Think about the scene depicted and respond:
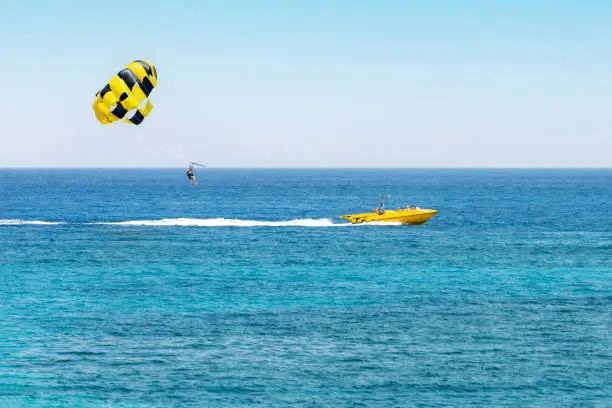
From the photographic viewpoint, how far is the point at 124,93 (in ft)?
204

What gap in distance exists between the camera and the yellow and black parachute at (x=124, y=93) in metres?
62.0

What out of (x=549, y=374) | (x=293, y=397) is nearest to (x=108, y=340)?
(x=293, y=397)

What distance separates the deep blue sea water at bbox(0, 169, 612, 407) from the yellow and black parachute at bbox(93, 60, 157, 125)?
45.9 ft

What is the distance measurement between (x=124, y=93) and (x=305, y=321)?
1038 inches

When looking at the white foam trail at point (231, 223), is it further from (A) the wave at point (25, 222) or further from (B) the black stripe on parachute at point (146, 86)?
(B) the black stripe on parachute at point (146, 86)

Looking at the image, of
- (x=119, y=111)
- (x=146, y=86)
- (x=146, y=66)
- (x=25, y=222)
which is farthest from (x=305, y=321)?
(x=25, y=222)

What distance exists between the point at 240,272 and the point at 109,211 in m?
79.4

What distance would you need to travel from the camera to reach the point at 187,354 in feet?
132

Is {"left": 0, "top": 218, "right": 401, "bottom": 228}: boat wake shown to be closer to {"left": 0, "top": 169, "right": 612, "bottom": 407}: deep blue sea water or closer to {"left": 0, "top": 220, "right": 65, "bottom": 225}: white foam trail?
{"left": 0, "top": 220, "right": 65, "bottom": 225}: white foam trail

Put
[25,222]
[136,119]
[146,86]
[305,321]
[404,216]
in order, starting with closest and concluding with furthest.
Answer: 1. [305,321]
2. [146,86]
3. [136,119]
4. [404,216]
5. [25,222]

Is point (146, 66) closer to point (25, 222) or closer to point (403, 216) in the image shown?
point (403, 216)

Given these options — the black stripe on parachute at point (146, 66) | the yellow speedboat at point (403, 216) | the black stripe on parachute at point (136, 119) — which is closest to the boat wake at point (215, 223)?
the yellow speedboat at point (403, 216)

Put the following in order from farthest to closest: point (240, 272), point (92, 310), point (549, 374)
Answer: point (240, 272)
point (92, 310)
point (549, 374)

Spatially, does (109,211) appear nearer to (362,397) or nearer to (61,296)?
(61,296)
